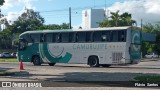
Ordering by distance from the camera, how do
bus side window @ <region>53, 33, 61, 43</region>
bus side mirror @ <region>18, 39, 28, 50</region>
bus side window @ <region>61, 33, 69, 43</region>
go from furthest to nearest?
1. bus side mirror @ <region>18, 39, 28, 50</region>
2. bus side window @ <region>53, 33, 61, 43</region>
3. bus side window @ <region>61, 33, 69, 43</region>

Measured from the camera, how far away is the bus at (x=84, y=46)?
29438 millimetres

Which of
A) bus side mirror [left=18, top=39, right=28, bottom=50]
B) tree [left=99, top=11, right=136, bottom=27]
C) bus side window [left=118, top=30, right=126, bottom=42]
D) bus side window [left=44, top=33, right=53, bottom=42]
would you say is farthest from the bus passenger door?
tree [left=99, top=11, right=136, bottom=27]

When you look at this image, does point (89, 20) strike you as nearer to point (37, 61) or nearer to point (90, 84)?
point (37, 61)

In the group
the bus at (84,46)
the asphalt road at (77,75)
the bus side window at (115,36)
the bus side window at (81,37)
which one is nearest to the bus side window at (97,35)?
the bus at (84,46)

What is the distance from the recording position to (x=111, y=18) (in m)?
69.1

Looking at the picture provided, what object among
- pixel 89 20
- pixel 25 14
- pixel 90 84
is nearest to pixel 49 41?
pixel 90 84

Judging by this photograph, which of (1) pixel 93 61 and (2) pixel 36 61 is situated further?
(2) pixel 36 61

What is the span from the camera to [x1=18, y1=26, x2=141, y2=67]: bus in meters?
29.4

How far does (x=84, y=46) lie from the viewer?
3156 centimetres

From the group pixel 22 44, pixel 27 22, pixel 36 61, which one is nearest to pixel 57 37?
pixel 36 61

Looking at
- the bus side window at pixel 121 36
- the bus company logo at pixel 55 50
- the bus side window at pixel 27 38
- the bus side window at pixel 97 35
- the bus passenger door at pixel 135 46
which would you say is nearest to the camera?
the bus side window at pixel 121 36

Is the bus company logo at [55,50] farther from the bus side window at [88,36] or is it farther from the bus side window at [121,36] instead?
the bus side window at [121,36]

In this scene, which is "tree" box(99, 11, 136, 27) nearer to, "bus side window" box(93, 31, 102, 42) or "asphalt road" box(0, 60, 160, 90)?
"bus side window" box(93, 31, 102, 42)

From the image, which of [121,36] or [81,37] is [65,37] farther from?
[121,36]
